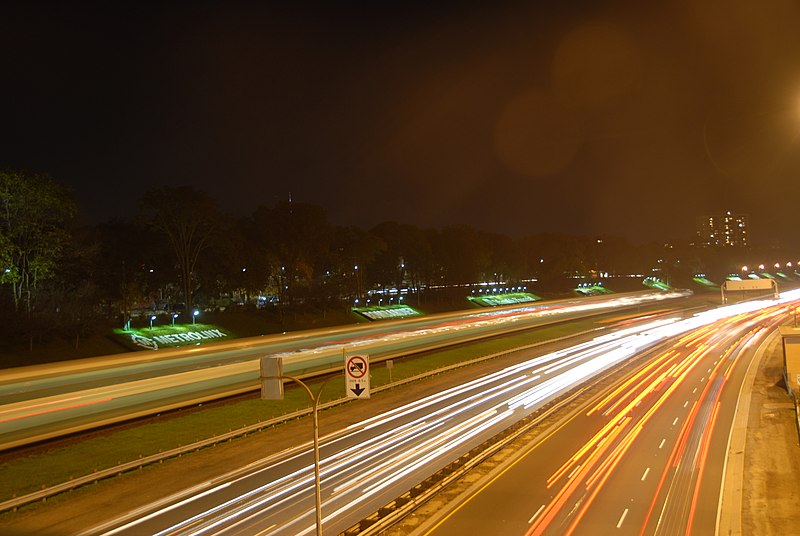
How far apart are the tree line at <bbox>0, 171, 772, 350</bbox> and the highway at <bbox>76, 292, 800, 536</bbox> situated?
1158 inches

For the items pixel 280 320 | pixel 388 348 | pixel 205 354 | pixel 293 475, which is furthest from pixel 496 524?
pixel 280 320

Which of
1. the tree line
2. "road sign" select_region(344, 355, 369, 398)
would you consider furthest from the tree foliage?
"road sign" select_region(344, 355, 369, 398)

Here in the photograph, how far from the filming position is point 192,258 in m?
65.0

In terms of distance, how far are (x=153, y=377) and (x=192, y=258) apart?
3690cm

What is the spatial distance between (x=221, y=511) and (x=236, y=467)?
458 centimetres

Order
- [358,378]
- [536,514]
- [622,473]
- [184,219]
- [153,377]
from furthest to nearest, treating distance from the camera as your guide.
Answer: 1. [184,219]
2. [153,377]
3. [622,473]
4. [536,514]
5. [358,378]

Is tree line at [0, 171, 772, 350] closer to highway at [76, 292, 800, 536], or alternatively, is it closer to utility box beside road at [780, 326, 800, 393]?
highway at [76, 292, 800, 536]

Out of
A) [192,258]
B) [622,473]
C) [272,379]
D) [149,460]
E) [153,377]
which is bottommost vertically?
[622,473]

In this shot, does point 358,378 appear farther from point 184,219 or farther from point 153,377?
point 184,219

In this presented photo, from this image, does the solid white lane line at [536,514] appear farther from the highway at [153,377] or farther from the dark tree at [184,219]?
the dark tree at [184,219]

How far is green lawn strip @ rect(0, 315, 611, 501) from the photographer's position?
68.8 ft

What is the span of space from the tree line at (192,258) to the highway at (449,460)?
96.5 ft

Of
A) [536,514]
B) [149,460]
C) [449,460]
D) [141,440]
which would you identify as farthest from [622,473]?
[141,440]

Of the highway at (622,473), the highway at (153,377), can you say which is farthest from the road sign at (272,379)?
the highway at (153,377)
